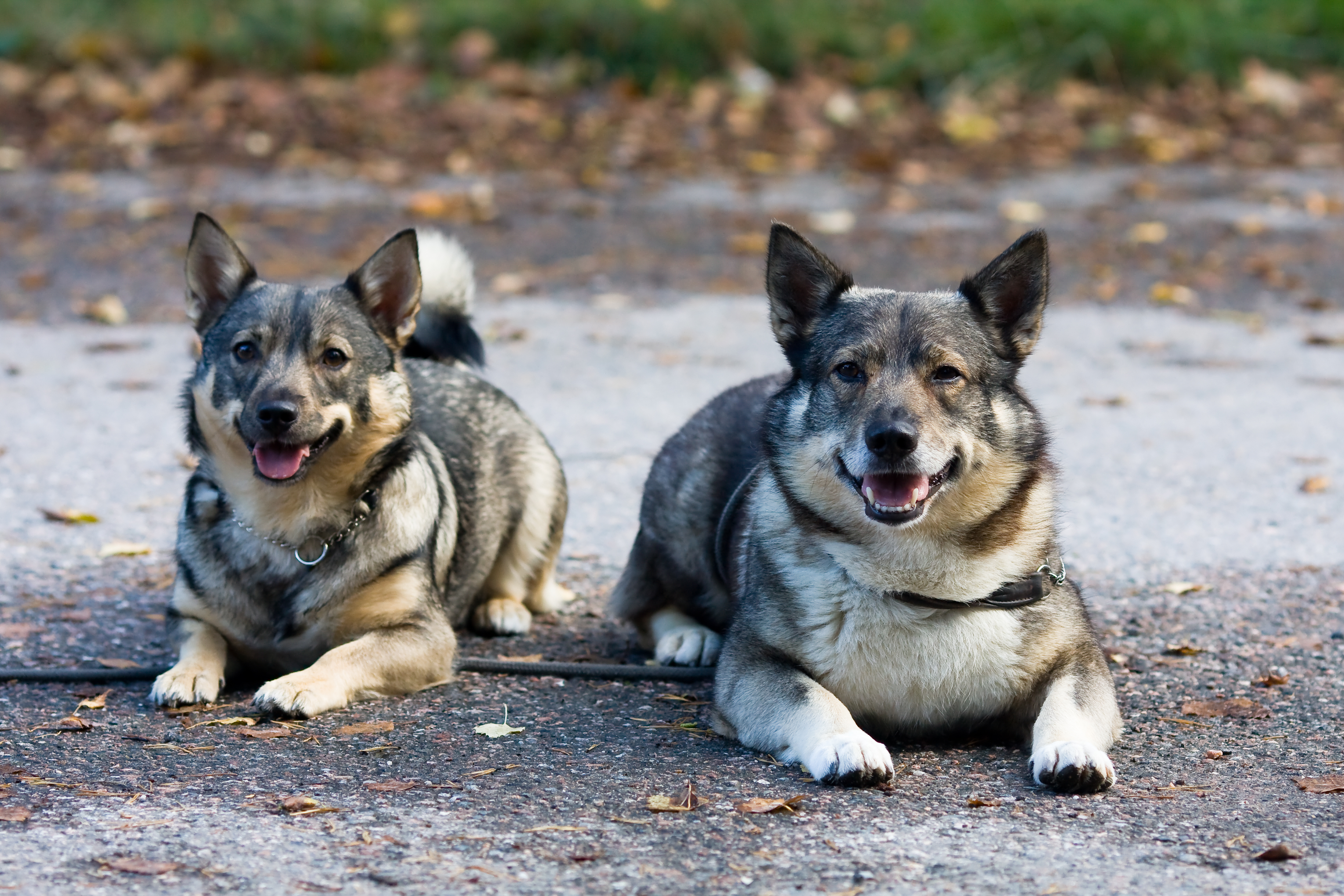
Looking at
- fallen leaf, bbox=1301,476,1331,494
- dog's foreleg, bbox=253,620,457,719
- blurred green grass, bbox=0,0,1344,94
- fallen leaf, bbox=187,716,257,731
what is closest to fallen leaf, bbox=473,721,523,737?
dog's foreleg, bbox=253,620,457,719

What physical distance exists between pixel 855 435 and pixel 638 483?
352 cm

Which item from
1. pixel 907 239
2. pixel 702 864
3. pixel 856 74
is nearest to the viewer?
pixel 702 864

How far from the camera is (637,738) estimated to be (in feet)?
15.9

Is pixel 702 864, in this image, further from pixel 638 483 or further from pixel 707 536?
pixel 638 483

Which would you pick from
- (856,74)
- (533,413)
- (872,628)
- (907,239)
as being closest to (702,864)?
(872,628)

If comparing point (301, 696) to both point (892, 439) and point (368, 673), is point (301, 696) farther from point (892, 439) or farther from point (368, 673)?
point (892, 439)

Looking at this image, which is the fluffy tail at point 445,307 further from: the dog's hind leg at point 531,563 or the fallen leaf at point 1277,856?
the fallen leaf at point 1277,856

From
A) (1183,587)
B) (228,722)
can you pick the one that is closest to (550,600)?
(228,722)

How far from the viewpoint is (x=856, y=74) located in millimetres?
16391

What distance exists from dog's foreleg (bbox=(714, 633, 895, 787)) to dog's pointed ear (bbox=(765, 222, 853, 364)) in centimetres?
98

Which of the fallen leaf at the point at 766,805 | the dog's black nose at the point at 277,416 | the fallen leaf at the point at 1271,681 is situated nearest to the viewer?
the fallen leaf at the point at 766,805

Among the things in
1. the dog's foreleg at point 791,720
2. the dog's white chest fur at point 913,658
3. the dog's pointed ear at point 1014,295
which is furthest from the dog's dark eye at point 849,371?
the dog's foreleg at point 791,720

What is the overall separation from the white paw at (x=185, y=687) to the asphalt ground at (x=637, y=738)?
0.06m

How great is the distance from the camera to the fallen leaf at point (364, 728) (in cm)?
484
